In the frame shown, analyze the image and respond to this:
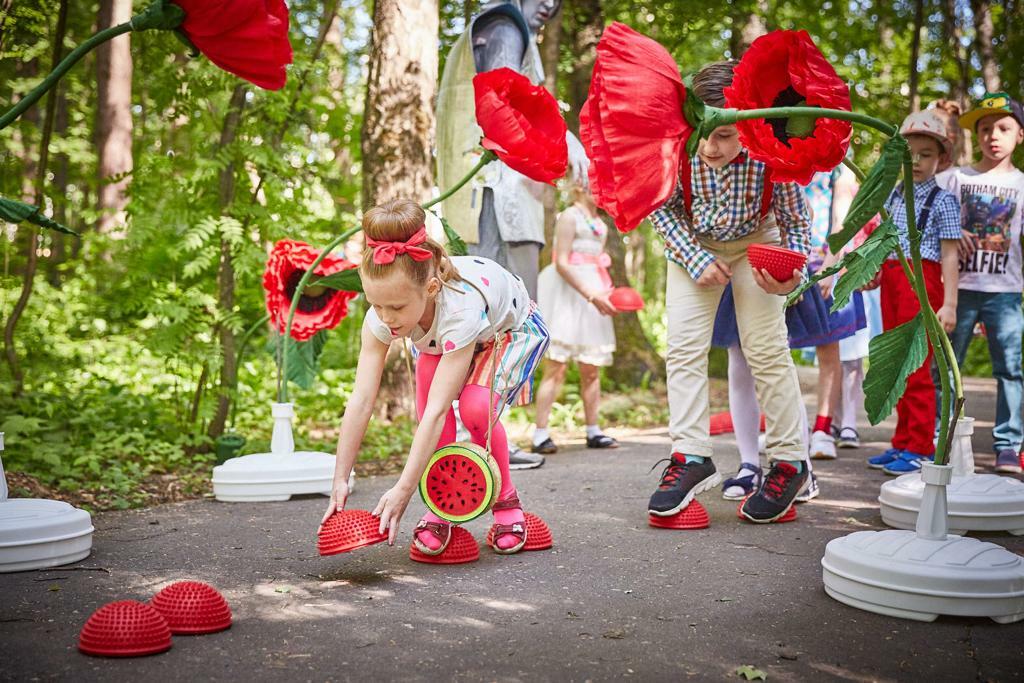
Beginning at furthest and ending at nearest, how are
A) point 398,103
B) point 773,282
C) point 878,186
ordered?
point 398,103, point 773,282, point 878,186

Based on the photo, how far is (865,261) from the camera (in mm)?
2555

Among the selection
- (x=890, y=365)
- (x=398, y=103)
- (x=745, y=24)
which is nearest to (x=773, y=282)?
(x=890, y=365)

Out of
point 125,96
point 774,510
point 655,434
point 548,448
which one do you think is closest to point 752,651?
point 774,510

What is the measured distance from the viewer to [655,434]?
22.4 feet

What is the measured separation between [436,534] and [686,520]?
3.47 ft

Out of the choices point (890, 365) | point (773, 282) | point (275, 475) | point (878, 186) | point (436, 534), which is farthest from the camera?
point (275, 475)

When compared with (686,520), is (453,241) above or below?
above

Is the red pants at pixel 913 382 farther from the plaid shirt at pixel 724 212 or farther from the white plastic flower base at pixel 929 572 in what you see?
the white plastic flower base at pixel 929 572

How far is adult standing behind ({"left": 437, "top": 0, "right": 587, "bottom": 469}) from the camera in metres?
4.77

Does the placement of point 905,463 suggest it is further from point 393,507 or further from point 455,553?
point 393,507

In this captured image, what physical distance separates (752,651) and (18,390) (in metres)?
4.78

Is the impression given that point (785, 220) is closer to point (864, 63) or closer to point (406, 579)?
point (406, 579)

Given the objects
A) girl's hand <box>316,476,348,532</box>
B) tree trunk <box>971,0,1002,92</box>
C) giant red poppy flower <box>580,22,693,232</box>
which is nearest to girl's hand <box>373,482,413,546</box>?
girl's hand <box>316,476,348,532</box>

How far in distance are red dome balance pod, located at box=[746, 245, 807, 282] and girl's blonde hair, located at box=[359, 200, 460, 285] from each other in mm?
1273
